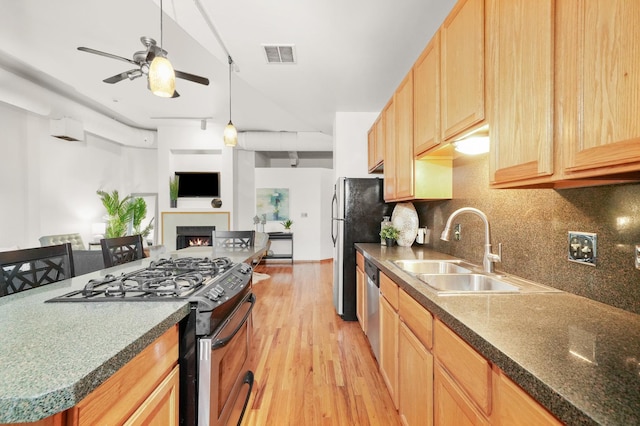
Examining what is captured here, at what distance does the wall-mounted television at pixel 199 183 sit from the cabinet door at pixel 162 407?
5.66 meters

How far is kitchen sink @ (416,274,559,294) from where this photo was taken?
1247mm

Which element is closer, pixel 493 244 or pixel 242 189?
pixel 493 244

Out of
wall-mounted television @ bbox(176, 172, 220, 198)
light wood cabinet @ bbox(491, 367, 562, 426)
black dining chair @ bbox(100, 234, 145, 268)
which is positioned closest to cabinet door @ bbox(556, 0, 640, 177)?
light wood cabinet @ bbox(491, 367, 562, 426)

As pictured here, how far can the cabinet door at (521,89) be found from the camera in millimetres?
932

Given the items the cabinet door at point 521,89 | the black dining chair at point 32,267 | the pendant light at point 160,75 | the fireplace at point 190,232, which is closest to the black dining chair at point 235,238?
the black dining chair at point 32,267

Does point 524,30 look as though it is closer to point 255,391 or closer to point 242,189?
point 255,391

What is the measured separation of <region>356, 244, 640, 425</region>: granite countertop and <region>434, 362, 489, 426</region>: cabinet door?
21 cm

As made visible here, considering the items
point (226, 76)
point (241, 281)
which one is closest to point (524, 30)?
point (241, 281)

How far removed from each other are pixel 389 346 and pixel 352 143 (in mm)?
2704

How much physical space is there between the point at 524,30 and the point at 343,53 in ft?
5.91

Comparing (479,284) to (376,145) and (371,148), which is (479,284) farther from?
(371,148)

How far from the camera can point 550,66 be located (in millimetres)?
914

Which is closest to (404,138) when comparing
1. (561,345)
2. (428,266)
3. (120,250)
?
(428,266)

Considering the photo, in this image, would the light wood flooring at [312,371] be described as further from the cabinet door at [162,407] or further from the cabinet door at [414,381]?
the cabinet door at [162,407]
